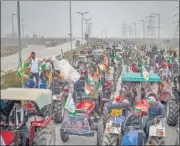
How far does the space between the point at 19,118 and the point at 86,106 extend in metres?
3.51

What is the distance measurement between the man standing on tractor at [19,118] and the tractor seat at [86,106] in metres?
2.57

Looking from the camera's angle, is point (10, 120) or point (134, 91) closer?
point (10, 120)

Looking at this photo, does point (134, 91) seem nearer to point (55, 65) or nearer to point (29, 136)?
point (55, 65)

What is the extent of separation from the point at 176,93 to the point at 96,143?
10.5 ft

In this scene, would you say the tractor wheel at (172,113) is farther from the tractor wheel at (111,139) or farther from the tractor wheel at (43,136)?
the tractor wheel at (43,136)

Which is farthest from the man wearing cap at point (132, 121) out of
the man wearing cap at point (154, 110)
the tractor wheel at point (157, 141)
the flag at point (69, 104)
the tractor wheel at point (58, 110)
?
the tractor wheel at point (58, 110)

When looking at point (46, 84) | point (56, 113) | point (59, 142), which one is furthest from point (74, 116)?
point (46, 84)

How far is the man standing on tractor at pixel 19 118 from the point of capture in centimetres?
994

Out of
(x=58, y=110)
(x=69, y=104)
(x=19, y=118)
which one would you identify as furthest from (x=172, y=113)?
(x=19, y=118)

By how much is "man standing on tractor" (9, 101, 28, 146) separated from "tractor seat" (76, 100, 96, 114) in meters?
2.57

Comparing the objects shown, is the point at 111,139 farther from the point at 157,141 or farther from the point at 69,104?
the point at 69,104

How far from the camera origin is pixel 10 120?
1002 centimetres

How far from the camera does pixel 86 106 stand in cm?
1312

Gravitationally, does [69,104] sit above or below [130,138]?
above
